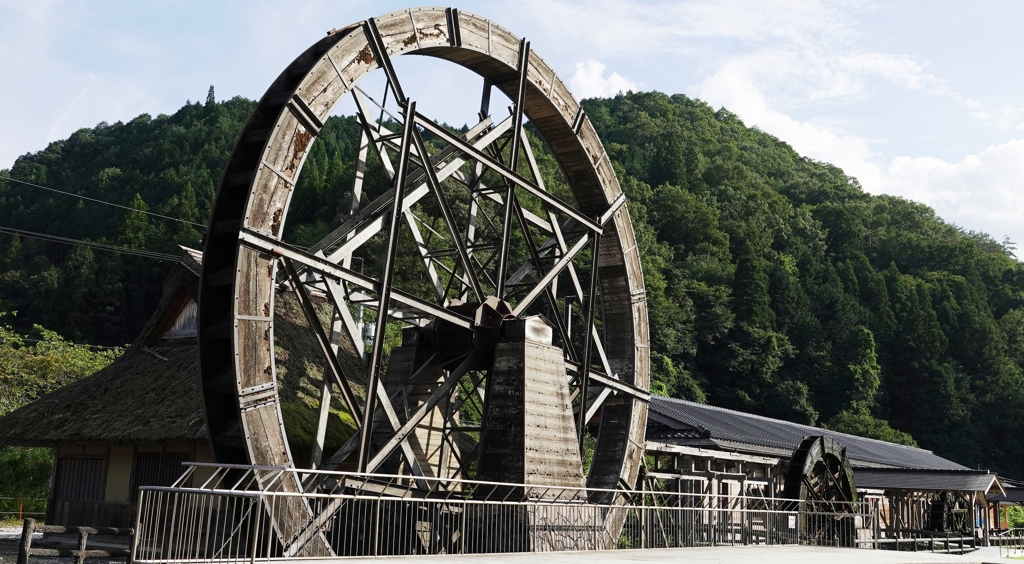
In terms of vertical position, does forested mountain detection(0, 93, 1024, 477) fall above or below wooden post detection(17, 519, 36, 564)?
above

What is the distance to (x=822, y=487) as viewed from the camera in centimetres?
2270

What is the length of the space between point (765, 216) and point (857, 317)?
1119 cm

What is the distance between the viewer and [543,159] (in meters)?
54.4

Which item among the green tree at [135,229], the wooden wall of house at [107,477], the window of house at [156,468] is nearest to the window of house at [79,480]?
the wooden wall of house at [107,477]

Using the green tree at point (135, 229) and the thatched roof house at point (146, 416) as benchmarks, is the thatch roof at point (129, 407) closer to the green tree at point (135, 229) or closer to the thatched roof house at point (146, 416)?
the thatched roof house at point (146, 416)

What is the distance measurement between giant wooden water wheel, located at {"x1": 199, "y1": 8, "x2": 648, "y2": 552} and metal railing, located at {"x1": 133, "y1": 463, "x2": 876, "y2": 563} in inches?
14.8

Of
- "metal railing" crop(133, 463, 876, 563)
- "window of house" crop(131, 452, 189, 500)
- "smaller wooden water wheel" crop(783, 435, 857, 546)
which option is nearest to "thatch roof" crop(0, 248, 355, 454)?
"window of house" crop(131, 452, 189, 500)

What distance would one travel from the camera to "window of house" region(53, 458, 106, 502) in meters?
17.7

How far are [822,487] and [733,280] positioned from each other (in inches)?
1507

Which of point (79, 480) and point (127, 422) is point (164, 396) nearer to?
point (127, 422)

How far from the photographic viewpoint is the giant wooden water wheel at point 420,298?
10.5 m

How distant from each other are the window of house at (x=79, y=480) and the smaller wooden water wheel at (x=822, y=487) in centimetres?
1387

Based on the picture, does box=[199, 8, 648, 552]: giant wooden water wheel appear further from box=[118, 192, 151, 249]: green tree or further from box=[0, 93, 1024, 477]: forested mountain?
box=[118, 192, 151, 249]: green tree

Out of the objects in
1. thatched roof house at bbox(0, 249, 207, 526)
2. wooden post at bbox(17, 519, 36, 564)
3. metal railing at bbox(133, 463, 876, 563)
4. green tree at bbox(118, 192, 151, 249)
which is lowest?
wooden post at bbox(17, 519, 36, 564)
